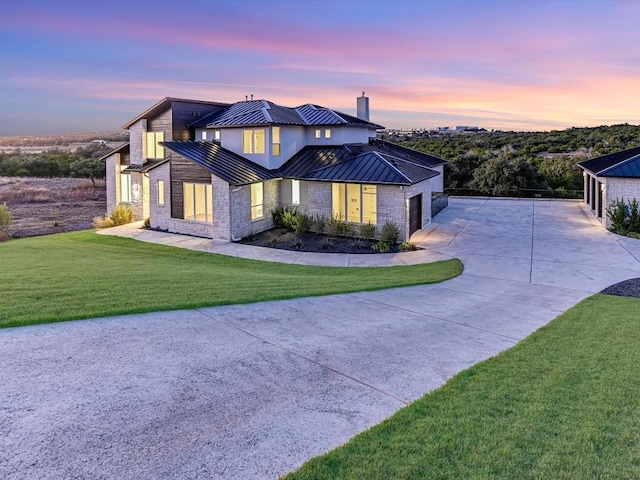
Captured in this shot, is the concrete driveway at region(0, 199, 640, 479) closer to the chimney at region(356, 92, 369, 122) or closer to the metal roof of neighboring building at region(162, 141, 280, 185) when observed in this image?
the metal roof of neighboring building at region(162, 141, 280, 185)

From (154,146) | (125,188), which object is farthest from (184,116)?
(125,188)

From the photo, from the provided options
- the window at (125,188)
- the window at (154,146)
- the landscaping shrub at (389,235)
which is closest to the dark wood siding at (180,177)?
the window at (154,146)

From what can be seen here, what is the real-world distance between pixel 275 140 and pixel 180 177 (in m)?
5.12

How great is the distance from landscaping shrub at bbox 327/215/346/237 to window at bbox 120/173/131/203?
13.3m

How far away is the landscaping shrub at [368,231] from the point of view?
1995 cm

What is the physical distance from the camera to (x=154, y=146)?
2598 cm

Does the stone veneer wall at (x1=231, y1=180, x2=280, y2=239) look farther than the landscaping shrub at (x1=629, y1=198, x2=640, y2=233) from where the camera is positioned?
No

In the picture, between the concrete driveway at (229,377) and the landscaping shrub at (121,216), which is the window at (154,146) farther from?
the concrete driveway at (229,377)

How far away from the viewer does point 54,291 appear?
921cm

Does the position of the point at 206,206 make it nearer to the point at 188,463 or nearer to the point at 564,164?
the point at 188,463

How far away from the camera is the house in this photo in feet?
66.3

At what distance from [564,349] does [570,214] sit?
2164 cm

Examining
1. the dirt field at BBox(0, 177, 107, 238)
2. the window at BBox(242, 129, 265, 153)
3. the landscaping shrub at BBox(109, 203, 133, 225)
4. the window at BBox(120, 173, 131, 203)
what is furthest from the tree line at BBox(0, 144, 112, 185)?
the window at BBox(242, 129, 265, 153)

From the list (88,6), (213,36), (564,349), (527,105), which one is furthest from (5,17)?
(527,105)
